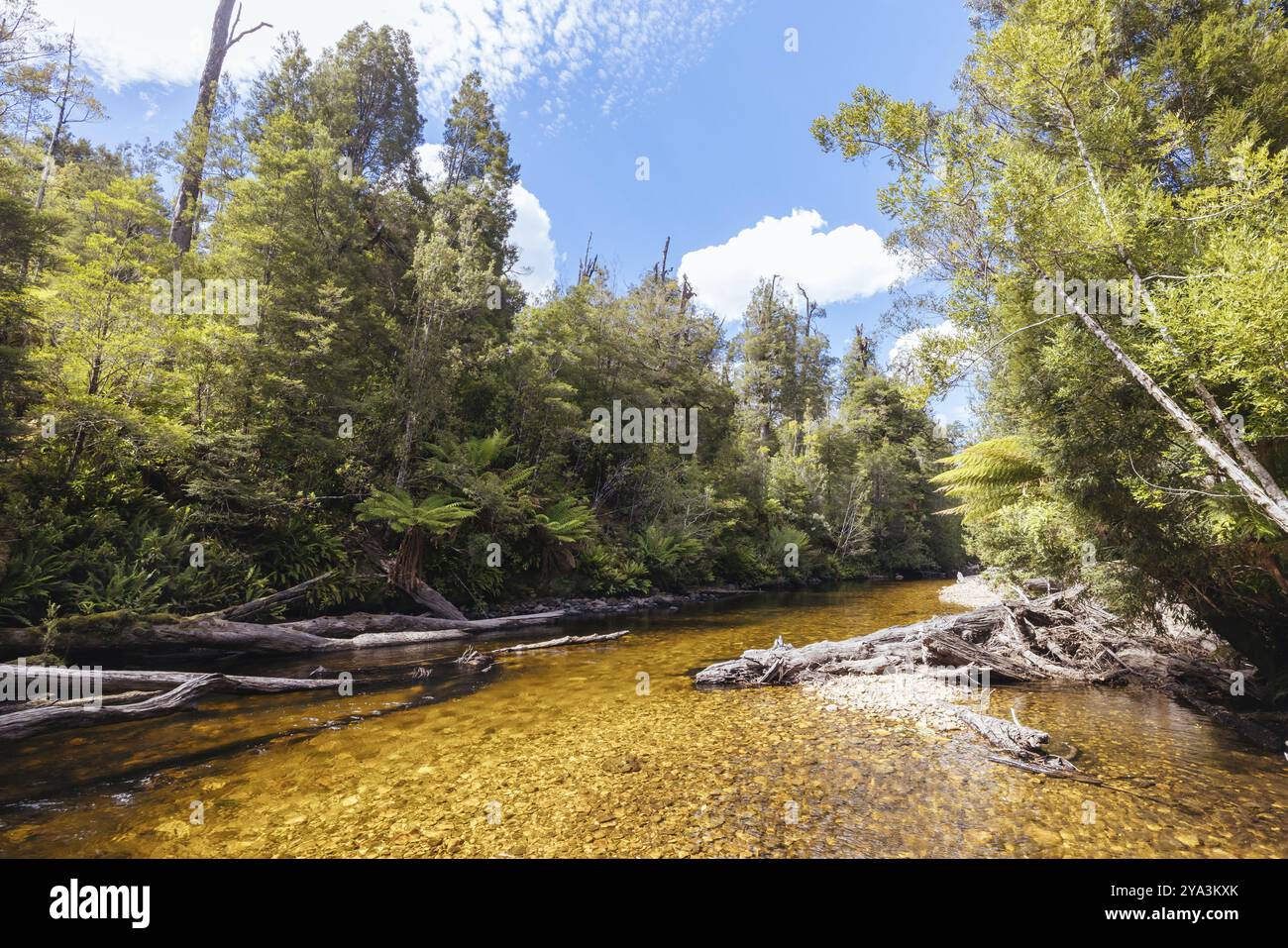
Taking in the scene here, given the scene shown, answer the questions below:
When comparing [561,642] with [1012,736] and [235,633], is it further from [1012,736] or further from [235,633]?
[1012,736]

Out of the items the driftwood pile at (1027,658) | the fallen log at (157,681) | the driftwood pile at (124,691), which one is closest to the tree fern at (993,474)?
the driftwood pile at (1027,658)

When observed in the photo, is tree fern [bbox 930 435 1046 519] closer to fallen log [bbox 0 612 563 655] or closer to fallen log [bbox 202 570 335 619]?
fallen log [bbox 0 612 563 655]

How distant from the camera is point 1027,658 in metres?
7.75

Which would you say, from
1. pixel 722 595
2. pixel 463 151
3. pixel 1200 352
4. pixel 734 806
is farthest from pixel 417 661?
pixel 463 151

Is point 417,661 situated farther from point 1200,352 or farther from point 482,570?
point 1200,352

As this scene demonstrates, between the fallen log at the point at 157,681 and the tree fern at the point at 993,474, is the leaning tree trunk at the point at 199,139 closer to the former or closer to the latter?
the fallen log at the point at 157,681

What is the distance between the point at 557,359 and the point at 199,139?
12.0 m

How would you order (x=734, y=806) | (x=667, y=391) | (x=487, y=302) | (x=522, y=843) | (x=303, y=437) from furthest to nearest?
(x=667, y=391)
(x=487, y=302)
(x=303, y=437)
(x=734, y=806)
(x=522, y=843)

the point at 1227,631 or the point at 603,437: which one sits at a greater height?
the point at 603,437

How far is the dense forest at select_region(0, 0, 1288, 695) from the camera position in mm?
5328

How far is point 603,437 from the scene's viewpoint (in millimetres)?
18375

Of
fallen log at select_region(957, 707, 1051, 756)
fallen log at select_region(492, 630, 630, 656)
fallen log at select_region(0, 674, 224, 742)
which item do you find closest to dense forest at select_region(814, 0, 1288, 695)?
fallen log at select_region(957, 707, 1051, 756)

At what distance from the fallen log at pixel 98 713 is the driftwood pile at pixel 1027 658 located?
6356 mm

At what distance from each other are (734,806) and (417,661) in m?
6.61
